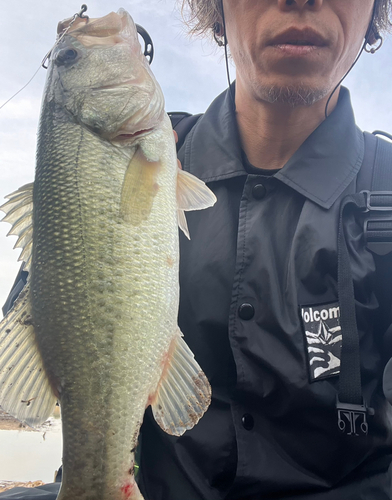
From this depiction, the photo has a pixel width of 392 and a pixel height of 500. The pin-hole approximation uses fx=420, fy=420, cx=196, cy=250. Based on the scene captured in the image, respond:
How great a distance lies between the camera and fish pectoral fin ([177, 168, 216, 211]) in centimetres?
187

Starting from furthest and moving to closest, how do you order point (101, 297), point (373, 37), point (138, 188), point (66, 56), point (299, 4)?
point (373, 37) → point (299, 4) → point (66, 56) → point (138, 188) → point (101, 297)

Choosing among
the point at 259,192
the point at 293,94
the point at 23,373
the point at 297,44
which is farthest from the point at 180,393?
the point at 297,44

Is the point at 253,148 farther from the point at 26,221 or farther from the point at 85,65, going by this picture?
the point at 26,221

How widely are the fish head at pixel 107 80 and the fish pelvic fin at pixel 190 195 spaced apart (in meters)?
0.28

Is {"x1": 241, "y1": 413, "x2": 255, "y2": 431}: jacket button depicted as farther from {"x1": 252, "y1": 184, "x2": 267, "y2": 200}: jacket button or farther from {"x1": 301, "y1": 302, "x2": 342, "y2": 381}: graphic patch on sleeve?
{"x1": 252, "y1": 184, "x2": 267, "y2": 200}: jacket button

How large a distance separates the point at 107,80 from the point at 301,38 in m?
1.14

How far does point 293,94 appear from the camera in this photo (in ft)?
8.14

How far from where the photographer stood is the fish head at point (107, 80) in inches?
74.1

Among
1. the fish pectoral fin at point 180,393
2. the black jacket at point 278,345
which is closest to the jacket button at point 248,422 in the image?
the black jacket at point 278,345

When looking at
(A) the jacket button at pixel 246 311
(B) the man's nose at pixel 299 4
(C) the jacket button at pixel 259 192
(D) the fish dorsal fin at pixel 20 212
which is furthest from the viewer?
(C) the jacket button at pixel 259 192

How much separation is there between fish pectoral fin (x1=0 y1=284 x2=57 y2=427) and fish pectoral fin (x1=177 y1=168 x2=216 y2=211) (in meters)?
0.76

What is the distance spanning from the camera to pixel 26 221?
1.88 metres

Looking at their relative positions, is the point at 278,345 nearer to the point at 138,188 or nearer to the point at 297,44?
the point at 138,188

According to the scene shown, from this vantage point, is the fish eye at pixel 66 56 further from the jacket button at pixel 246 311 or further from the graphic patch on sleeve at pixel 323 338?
the graphic patch on sleeve at pixel 323 338
